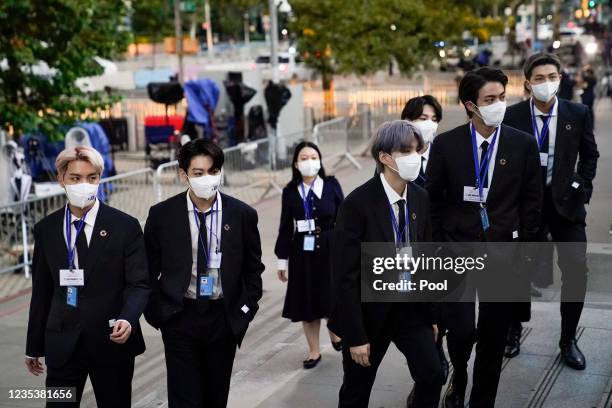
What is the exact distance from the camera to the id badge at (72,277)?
538 cm

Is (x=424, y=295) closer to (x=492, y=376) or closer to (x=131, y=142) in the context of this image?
(x=492, y=376)

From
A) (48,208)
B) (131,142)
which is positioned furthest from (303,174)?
(131,142)

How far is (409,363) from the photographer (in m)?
5.31

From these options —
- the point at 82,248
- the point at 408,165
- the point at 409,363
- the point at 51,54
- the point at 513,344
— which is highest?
the point at 51,54

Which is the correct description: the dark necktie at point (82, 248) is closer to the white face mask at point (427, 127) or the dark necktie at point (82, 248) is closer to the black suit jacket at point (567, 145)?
the white face mask at point (427, 127)

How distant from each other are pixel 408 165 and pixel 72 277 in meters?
1.91

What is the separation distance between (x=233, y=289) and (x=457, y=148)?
1.63 metres

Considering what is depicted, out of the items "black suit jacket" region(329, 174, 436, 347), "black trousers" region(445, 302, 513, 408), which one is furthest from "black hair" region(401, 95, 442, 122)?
"black suit jacket" region(329, 174, 436, 347)

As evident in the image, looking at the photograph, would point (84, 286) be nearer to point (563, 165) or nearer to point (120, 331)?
point (120, 331)

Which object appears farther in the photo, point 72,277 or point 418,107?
point 418,107

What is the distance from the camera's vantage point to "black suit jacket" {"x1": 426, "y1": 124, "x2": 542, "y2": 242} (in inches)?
236

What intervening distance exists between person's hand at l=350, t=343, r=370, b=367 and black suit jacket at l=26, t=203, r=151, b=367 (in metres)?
1.18

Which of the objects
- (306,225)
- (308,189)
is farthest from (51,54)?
(306,225)

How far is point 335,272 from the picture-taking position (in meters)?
5.32
